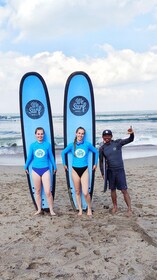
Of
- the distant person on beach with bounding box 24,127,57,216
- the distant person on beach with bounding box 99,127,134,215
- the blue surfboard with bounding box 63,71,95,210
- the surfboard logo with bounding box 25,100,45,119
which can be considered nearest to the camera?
the distant person on beach with bounding box 99,127,134,215

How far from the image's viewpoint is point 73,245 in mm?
4035

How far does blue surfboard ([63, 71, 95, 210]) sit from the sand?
86cm

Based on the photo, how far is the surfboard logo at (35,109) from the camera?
594 cm

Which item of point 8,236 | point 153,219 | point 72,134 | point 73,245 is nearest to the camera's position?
point 73,245

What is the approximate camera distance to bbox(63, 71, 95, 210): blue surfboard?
581cm

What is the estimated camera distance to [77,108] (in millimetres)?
5863

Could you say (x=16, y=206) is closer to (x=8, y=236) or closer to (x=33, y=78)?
(x=8, y=236)

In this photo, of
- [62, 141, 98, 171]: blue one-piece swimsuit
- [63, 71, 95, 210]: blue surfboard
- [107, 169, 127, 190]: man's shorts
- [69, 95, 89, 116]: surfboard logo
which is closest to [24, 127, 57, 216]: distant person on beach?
[62, 141, 98, 171]: blue one-piece swimsuit

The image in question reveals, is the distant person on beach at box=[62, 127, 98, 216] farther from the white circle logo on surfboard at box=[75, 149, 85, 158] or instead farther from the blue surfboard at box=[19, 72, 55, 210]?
the blue surfboard at box=[19, 72, 55, 210]

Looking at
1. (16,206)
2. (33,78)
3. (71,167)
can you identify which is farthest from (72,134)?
(16,206)

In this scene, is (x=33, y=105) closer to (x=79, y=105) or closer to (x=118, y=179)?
(x=79, y=105)

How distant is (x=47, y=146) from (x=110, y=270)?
2.53 metres

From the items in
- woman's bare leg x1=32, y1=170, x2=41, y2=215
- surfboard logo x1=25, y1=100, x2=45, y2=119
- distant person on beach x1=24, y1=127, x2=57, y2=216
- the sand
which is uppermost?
surfboard logo x1=25, y1=100, x2=45, y2=119

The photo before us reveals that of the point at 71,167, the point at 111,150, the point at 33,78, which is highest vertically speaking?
the point at 33,78
